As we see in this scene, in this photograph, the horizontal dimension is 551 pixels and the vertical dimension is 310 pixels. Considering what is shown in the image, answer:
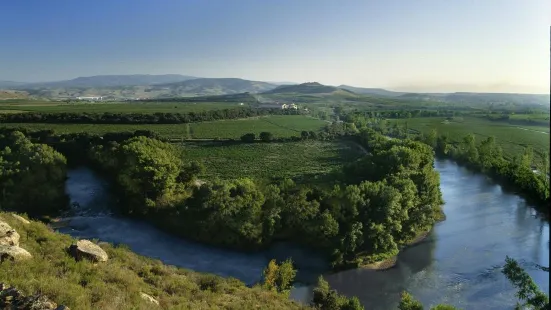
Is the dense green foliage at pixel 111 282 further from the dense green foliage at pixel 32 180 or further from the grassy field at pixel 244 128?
the grassy field at pixel 244 128

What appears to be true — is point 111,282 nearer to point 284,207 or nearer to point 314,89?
point 284,207

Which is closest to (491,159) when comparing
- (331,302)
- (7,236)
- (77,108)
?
(331,302)

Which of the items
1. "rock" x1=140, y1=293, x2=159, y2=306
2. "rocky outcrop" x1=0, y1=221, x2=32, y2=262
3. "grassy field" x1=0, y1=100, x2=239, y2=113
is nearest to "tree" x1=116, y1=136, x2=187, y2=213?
"rocky outcrop" x1=0, y1=221, x2=32, y2=262

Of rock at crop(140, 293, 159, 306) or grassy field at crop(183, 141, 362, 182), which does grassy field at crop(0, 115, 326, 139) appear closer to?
grassy field at crop(183, 141, 362, 182)

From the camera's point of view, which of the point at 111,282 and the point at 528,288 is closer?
the point at 111,282

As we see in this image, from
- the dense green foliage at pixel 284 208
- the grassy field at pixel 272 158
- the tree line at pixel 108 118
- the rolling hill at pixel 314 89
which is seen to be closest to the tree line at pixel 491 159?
the dense green foliage at pixel 284 208
